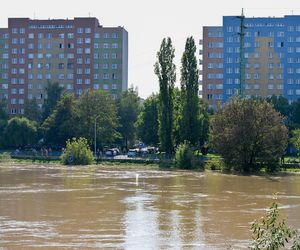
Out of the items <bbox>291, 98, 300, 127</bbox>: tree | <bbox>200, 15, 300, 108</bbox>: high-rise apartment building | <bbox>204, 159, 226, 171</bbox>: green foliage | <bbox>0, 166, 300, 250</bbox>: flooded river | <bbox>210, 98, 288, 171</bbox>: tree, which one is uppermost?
<bbox>200, 15, 300, 108</bbox>: high-rise apartment building

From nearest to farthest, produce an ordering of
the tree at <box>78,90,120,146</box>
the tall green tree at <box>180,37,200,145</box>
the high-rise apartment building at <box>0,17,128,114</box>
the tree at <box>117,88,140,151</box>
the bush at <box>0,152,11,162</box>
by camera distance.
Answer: the tall green tree at <box>180,37,200,145</box> → the bush at <box>0,152,11,162</box> → the tree at <box>78,90,120,146</box> → the tree at <box>117,88,140,151</box> → the high-rise apartment building at <box>0,17,128,114</box>

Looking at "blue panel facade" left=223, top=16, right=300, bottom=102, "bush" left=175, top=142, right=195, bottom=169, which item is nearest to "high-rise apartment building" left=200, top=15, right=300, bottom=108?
"blue panel facade" left=223, top=16, right=300, bottom=102

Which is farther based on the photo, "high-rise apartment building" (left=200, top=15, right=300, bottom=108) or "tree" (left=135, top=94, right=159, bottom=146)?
"high-rise apartment building" (left=200, top=15, right=300, bottom=108)

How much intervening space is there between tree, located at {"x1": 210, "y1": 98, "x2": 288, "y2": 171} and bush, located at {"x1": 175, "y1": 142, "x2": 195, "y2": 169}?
605 centimetres

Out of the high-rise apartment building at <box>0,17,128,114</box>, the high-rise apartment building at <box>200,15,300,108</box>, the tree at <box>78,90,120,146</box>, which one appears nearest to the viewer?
the tree at <box>78,90,120,146</box>

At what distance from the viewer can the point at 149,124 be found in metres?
94.6

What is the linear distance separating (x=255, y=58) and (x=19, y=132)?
5782cm

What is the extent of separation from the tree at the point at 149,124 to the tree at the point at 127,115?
13.6 meters

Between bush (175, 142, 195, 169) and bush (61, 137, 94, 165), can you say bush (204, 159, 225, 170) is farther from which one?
bush (61, 137, 94, 165)

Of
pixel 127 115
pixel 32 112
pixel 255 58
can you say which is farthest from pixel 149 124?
pixel 255 58

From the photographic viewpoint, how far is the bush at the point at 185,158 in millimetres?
69250

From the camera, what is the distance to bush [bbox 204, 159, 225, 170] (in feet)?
217

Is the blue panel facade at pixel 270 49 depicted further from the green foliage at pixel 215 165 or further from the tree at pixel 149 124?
the green foliage at pixel 215 165

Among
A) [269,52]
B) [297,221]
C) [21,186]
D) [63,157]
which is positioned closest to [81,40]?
[269,52]
